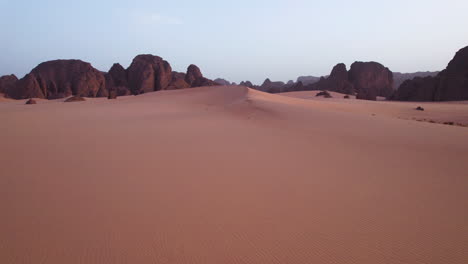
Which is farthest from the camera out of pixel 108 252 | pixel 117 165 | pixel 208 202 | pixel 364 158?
pixel 364 158

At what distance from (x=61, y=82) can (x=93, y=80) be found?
16.3 feet

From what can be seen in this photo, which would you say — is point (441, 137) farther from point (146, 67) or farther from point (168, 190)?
point (146, 67)

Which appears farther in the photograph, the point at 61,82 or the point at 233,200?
the point at 61,82

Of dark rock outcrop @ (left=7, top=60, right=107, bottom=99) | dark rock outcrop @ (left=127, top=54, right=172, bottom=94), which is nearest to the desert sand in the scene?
dark rock outcrop @ (left=7, top=60, right=107, bottom=99)

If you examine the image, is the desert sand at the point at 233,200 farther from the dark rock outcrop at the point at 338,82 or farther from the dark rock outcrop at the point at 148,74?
the dark rock outcrop at the point at 148,74

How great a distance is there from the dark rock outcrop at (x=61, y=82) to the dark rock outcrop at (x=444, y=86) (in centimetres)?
4188

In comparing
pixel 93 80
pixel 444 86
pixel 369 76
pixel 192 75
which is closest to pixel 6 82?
pixel 93 80

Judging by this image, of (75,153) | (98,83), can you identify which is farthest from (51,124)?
(98,83)

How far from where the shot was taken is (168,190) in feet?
9.72

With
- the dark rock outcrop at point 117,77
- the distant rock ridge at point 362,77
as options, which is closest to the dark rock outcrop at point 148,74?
the dark rock outcrop at point 117,77

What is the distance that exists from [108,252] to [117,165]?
196 cm

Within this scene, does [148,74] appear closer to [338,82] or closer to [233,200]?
[338,82]

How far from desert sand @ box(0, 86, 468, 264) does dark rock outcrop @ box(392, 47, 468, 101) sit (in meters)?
29.4

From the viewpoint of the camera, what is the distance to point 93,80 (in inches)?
1750
